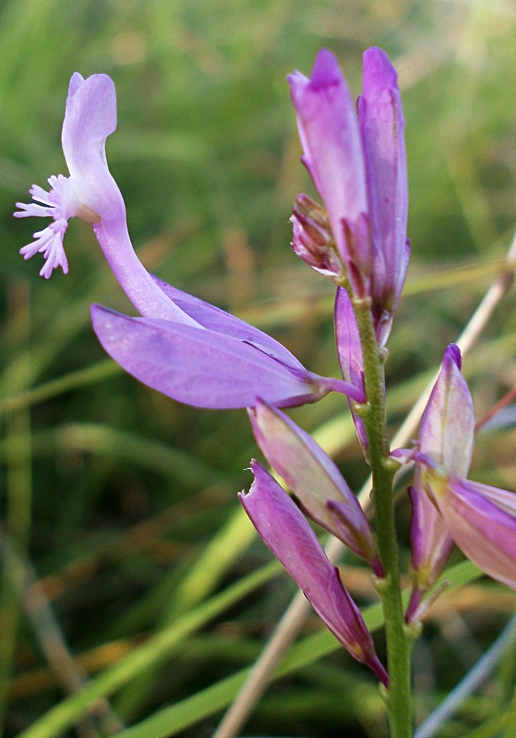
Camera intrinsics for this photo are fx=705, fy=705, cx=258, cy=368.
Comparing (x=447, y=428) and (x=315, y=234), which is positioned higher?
(x=315, y=234)

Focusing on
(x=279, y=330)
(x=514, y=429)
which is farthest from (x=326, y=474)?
(x=279, y=330)

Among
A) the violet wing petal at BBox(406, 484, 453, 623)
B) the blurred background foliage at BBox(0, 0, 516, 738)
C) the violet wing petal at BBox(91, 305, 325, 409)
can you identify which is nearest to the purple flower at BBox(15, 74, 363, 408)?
the violet wing petal at BBox(91, 305, 325, 409)

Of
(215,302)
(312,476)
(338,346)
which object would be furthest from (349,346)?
(215,302)

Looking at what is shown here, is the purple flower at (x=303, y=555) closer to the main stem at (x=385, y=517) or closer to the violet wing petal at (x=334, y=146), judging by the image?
the main stem at (x=385, y=517)

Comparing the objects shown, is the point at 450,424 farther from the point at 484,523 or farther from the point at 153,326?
the point at 153,326

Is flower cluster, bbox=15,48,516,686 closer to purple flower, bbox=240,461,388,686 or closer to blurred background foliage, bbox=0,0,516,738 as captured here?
purple flower, bbox=240,461,388,686

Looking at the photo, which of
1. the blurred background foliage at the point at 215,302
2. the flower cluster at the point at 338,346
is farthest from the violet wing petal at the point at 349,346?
the blurred background foliage at the point at 215,302
